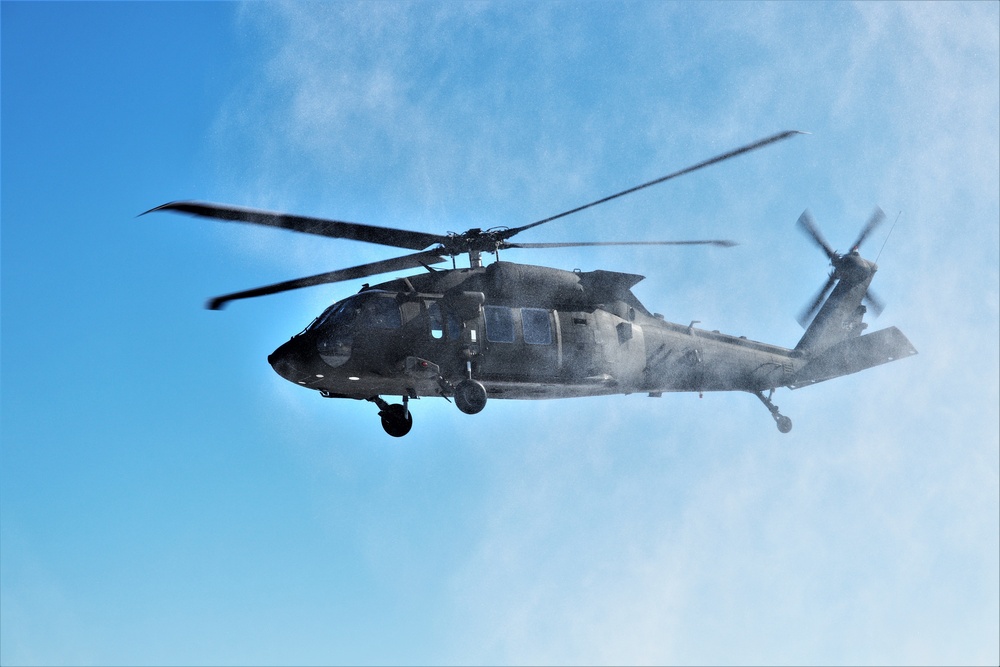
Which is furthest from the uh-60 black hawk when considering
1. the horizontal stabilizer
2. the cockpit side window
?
the horizontal stabilizer

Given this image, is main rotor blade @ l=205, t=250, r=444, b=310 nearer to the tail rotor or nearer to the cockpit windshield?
the cockpit windshield

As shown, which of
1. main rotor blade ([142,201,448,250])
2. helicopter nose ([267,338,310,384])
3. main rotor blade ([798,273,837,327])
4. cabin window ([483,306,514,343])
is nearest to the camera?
main rotor blade ([142,201,448,250])

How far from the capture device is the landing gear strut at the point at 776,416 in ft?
86.4

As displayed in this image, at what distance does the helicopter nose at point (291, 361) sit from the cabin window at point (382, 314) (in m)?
1.48

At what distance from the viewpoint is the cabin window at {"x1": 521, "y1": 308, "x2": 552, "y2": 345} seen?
2162 centimetres

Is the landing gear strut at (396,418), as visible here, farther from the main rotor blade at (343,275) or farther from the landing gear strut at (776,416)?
the landing gear strut at (776,416)

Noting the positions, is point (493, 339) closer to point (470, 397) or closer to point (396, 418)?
point (470, 397)

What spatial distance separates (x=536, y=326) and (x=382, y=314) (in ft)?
11.2

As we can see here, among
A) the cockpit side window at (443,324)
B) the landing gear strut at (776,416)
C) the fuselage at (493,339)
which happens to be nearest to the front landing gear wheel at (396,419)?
the fuselage at (493,339)

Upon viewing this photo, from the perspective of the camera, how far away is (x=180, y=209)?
18.2 metres

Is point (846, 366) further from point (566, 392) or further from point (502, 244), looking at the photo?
point (502, 244)

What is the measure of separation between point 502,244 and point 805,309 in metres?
10.9

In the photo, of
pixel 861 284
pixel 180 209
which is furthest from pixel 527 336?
pixel 861 284

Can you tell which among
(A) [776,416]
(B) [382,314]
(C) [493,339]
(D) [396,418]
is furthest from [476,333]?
(A) [776,416]
